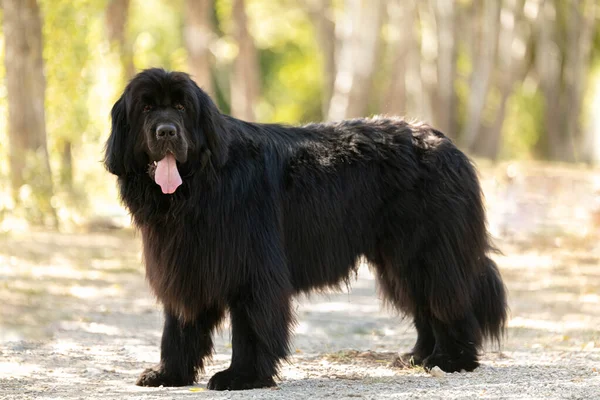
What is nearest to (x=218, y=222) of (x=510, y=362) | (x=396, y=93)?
(x=510, y=362)

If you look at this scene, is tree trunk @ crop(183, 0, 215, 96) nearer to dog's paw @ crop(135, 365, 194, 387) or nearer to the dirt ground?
the dirt ground

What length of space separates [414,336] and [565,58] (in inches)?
1441

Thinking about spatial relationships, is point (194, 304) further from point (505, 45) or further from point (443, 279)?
point (505, 45)

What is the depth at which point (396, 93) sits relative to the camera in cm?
3212

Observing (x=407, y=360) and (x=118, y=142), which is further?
(x=407, y=360)

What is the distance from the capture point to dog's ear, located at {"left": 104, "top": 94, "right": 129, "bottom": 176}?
6656 mm

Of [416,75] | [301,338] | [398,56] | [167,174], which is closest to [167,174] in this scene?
[167,174]

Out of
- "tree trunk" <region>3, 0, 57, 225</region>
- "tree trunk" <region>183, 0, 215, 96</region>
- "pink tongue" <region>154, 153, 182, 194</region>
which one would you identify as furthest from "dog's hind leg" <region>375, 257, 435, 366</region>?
"tree trunk" <region>183, 0, 215, 96</region>

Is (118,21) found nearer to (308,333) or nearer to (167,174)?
(308,333)

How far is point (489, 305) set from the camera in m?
7.58

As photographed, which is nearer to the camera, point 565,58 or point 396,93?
point 396,93

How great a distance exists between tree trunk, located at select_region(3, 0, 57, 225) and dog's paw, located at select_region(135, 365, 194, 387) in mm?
10355

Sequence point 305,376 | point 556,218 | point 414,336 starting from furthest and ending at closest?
1. point 556,218
2. point 414,336
3. point 305,376

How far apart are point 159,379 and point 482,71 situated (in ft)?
88.3
